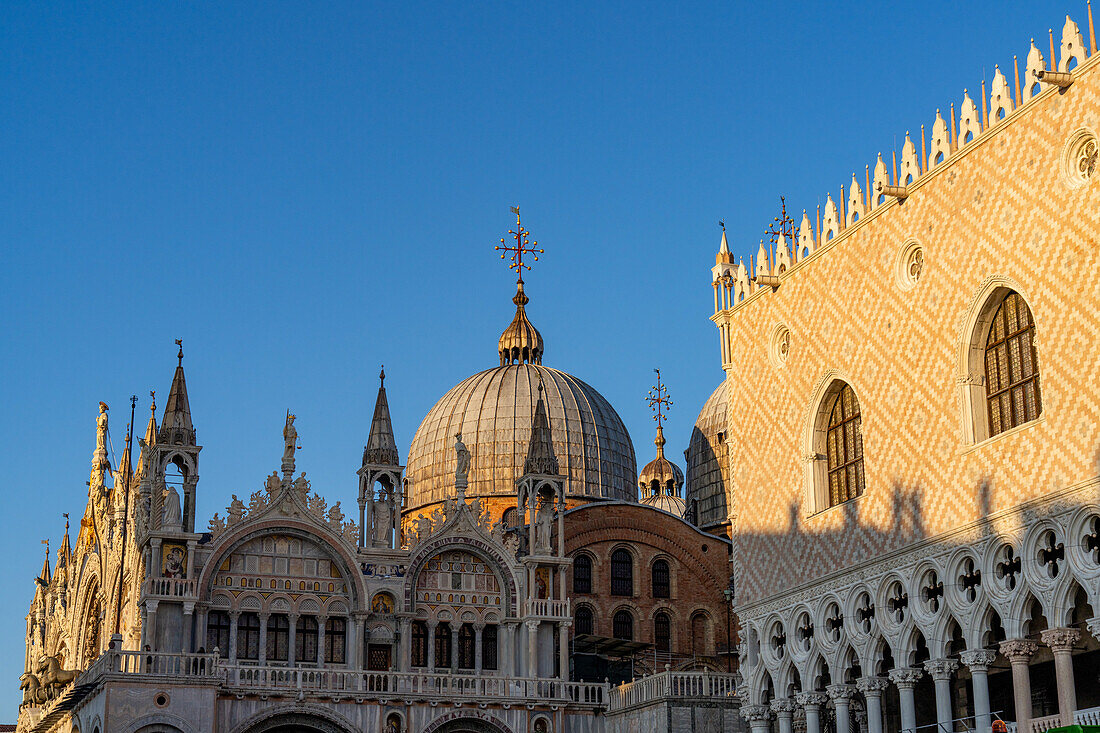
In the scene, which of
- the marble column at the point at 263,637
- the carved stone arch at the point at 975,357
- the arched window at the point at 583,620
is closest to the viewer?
the carved stone arch at the point at 975,357

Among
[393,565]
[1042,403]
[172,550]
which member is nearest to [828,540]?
[1042,403]

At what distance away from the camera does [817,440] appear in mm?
29922

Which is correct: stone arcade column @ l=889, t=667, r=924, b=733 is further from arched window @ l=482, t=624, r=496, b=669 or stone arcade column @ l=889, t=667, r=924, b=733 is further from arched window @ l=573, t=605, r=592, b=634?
arched window @ l=573, t=605, r=592, b=634

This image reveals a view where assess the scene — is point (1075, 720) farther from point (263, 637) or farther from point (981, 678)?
point (263, 637)

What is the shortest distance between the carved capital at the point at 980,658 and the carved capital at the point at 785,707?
20.5 ft

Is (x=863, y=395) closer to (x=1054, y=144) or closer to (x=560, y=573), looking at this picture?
(x=1054, y=144)

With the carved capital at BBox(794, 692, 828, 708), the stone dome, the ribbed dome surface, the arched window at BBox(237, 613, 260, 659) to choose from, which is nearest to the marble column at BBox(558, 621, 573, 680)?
the arched window at BBox(237, 613, 260, 659)

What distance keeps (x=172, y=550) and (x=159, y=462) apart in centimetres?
216

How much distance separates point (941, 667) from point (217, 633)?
17624mm

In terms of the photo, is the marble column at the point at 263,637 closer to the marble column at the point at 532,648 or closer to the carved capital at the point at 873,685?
the marble column at the point at 532,648

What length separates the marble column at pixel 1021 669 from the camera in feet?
76.9

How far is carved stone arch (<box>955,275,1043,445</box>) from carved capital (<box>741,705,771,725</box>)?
8651mm

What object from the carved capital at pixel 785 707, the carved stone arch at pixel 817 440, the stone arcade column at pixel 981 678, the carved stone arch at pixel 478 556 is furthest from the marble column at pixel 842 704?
the carved stone arch at pixel 478 556

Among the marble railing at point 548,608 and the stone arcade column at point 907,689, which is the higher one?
the marble railing at point 548,608
